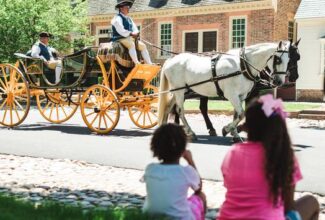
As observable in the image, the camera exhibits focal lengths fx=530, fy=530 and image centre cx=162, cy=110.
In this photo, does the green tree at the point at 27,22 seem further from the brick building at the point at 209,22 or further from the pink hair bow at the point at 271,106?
the pink hair bow at the point at 271,106

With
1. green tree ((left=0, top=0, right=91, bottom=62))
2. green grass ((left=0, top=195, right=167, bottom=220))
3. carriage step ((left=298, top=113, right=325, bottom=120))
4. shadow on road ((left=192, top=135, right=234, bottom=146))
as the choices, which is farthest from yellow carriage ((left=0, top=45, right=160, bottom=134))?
green tree ((left=0, top=0, right=91, bottom=62))

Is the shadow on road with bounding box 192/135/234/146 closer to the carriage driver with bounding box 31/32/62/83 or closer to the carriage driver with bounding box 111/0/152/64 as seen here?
the carriage driver with bounding box 111/0/152/64

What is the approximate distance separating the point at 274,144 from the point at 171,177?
0.98 m

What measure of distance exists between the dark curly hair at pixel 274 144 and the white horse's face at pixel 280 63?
733cm

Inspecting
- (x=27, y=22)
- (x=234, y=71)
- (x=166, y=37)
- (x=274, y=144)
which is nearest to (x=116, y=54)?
(x=234, y=71)

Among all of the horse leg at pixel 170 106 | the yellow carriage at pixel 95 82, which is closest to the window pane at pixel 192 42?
the yellow carriage at pixel 95 82

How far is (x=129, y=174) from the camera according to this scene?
24.5 ft

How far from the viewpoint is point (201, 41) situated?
30672 mm

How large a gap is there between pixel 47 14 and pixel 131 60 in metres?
16.0

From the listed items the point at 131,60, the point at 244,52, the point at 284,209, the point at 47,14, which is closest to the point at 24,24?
the point at 47,14

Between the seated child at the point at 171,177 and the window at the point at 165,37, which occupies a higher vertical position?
the window at the point at 165,37

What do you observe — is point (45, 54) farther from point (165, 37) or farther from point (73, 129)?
point (165, 37)

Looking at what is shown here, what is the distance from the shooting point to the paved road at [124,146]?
8.13m

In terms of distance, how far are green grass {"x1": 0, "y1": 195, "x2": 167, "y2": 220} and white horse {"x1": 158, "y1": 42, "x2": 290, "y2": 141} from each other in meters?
6.02
